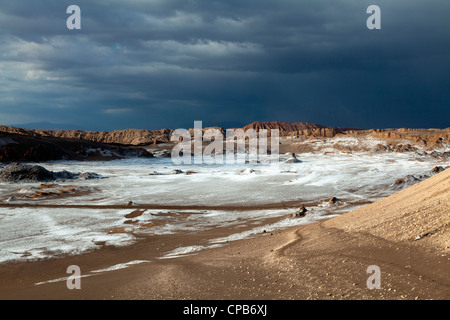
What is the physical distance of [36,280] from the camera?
27.1 feet

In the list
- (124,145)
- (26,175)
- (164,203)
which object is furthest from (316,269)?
(124,145)

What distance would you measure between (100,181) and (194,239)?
20.9m

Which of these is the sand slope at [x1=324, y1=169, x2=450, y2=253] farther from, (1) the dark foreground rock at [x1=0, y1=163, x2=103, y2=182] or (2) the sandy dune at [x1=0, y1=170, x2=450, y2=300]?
(1) the dark foreground rock at [x1=0, y1=163, x2=103, y2=182]

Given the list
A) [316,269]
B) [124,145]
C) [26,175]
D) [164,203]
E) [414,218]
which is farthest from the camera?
[124,145]

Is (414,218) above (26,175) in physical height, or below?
above

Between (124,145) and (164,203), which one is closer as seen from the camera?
(164,203)

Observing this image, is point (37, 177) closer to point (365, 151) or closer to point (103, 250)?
point (103, 250)

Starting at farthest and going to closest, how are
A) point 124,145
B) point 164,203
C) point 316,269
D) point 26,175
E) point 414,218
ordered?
point 124,145 < point 26,175 < point 164,203 < point 414,218 < point 316,269

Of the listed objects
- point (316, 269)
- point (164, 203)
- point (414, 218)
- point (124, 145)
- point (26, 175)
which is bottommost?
point (164, 203)

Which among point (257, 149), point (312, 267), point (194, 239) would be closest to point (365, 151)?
point (257, 149)

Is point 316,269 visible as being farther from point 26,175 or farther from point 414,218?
point 26,175

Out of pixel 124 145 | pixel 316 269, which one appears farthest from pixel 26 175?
pixel 124 145

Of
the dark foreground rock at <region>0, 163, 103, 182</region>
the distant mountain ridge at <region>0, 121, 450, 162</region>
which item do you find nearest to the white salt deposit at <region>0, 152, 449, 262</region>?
the dark foreground rock at <region>0, 163, 103, 182</region>
